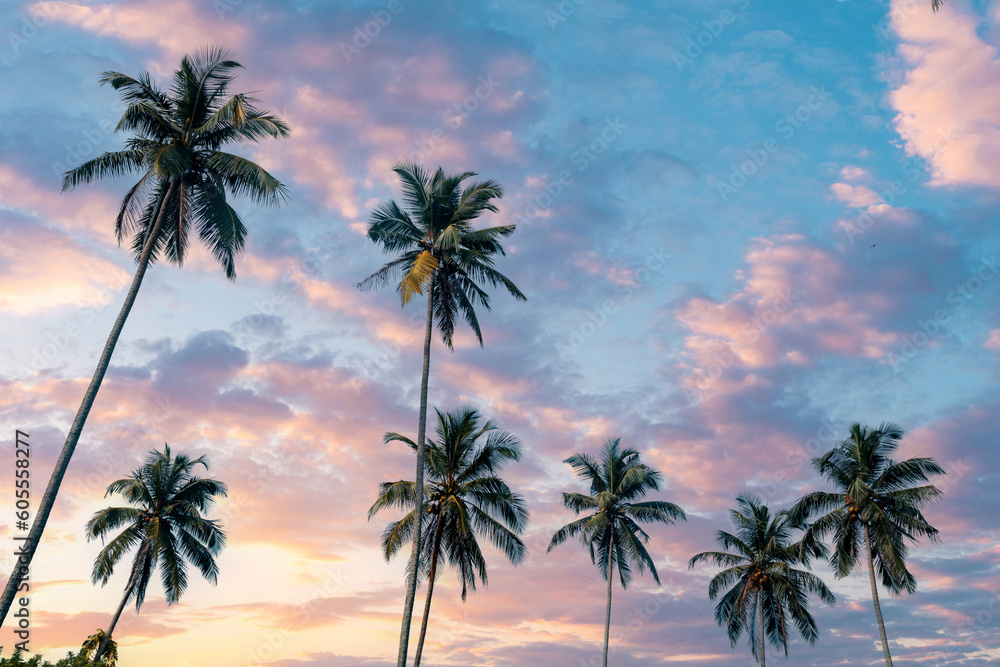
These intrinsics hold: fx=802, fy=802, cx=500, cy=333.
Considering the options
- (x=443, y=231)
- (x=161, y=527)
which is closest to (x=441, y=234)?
(x=443, y=231)

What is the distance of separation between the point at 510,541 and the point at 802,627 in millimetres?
24723

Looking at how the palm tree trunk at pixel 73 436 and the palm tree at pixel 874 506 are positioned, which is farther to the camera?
the palm tree at pixel 874 506

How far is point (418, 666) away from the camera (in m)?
34.5

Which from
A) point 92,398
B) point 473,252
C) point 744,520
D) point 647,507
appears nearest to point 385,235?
point 473,252

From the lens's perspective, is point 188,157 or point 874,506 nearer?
point 188,157

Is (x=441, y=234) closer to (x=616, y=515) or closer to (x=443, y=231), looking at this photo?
(x=443, y=231)

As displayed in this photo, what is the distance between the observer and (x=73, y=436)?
23.2 meters

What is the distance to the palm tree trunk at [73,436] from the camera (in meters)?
20.8

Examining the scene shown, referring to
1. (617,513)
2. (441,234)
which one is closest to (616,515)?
(617,513)

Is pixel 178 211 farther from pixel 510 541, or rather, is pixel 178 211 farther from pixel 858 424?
pixel 858 424

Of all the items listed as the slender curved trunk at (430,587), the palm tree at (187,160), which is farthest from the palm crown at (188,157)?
the slender curved trunk at (430,587)

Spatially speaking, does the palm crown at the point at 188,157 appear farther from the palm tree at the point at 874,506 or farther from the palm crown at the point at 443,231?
the palm tree at the point at 874,506

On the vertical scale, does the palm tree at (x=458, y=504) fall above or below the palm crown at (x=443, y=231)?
below

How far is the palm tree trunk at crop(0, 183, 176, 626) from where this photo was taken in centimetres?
2077
